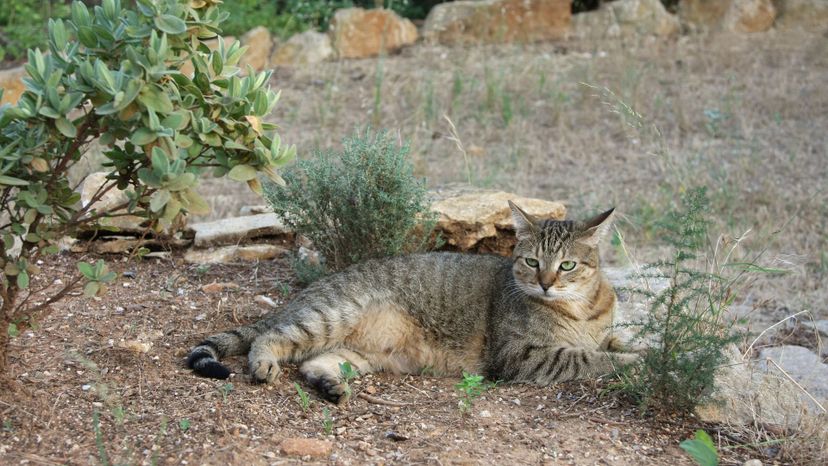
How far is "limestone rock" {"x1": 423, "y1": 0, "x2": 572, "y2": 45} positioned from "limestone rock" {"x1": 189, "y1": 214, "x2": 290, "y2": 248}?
234 inches

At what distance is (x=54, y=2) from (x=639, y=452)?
368 inches

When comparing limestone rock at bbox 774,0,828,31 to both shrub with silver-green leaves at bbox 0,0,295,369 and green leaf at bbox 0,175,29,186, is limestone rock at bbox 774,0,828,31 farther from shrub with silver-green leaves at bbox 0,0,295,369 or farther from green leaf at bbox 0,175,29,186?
green leaf at bbox 0,175,29,186

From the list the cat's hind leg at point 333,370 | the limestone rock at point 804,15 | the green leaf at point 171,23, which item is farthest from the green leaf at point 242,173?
the limestone rock at point 804,15

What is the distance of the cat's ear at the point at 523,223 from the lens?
5109 millimetres

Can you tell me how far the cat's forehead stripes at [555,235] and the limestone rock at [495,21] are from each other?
702cm

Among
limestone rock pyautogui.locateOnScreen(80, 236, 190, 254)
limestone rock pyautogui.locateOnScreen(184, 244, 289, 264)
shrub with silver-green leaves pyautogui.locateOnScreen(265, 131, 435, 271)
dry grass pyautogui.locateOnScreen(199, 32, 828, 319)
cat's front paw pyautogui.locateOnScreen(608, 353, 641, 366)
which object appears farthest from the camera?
dry grass pyautogui.locateOnScreen(199, 32, 828, 319)

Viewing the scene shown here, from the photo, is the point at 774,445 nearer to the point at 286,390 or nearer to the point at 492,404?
the point at 492,404

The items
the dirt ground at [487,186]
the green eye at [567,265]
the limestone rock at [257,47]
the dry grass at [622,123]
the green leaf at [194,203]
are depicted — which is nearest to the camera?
the green leaf at [194,203]

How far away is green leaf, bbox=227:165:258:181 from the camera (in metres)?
3.74

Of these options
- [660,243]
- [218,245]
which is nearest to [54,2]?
[218,245]

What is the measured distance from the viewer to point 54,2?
1073cm

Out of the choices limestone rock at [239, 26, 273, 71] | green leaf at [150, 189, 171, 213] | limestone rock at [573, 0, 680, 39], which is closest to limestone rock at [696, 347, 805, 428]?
green leaf at [150, 189, 171, 213]

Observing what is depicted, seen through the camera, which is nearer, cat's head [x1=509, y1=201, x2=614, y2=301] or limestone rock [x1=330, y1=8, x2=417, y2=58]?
cat's head [x1=509, y1=201, x2=614, y2=301]

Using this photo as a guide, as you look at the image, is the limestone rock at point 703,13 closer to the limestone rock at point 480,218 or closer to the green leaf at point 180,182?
the limestone rock at point 480,218
